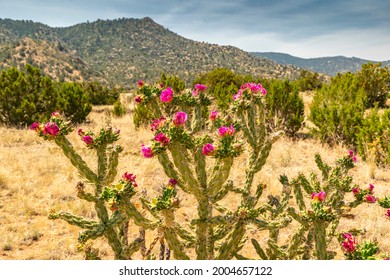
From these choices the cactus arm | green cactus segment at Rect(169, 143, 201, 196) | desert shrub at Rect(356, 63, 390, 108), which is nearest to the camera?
green cactus segment at Rect(169, 143, 201, 196)

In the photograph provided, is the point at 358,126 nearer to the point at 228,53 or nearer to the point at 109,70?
the point at 109,70

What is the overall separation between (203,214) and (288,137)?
10671mm

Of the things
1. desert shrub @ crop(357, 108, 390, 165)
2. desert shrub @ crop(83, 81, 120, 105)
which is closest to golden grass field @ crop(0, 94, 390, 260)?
desert shrub @ crop(357, 108, 390, 165)

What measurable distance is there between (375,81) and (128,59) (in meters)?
150

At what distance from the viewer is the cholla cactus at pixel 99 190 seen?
199 centimetres

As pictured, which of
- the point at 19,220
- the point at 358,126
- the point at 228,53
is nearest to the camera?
the point at 19,220

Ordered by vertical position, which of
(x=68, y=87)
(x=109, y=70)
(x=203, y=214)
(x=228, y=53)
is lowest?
(x=203, y=214)

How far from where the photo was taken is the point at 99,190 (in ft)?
8.52

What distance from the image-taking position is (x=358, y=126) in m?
9.09

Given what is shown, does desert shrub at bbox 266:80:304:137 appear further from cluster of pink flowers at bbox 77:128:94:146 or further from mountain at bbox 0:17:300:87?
mountain at bbox 0:17:300:87

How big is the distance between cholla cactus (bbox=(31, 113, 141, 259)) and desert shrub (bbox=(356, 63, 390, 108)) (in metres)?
19.3

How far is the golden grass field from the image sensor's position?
14.8 feet

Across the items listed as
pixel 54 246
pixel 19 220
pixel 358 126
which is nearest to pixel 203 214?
pixel 54 246
